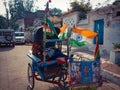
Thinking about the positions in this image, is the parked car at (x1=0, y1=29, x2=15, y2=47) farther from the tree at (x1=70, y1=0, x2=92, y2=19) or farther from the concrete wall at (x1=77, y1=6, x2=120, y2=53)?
the concrete wall at (x1=77, y1=6, x2=120, y2=53)

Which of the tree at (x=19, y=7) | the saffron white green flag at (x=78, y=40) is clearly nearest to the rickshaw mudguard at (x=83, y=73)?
the saffron white green flag at (x=78, y=40)

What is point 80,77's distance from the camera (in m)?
4.97

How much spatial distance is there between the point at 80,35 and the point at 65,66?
1.19 metres

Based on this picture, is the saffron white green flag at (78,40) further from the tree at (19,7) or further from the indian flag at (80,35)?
the tree at (19,7)

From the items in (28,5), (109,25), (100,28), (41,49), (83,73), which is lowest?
(83,73)

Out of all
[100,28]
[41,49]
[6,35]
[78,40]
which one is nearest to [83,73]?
[78,40]

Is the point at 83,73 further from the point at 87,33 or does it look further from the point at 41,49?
the point at 41,49

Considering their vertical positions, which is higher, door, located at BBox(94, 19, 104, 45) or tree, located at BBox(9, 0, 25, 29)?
tree, located at BBox(9, 0, 25, 29)

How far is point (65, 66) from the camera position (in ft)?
19.5

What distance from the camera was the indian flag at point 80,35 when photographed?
16.9 ft

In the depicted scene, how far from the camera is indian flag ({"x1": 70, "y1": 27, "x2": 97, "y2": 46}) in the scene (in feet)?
16.9

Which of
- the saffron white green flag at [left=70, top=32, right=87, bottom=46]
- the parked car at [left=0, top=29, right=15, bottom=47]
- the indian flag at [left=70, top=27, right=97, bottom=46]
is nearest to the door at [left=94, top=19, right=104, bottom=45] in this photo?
the indian flag at [left=70, top=27, right=97, bottom=46]

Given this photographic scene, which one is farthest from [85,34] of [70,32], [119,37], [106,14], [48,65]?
[106,14]

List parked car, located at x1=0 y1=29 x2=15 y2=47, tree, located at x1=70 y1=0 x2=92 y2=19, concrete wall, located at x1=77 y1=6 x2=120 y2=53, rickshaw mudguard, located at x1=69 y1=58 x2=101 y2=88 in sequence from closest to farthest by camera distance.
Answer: rickshaw mudguard, located at x1=69 y1=58 x2=101 y2=88, concrete wall, located at x1=77 y1=6 x2=120 y2=53, tree, located at x1=70 y1=0 x2=92 y2=19, parked car, located at x1=0 y1=29 x2=15 y2=47
